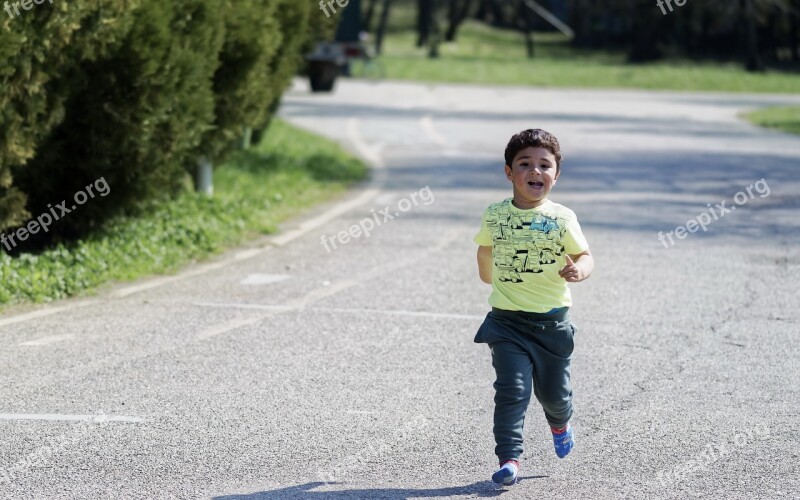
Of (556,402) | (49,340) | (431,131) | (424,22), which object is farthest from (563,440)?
(424,22)

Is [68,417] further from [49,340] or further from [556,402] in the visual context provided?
[556,402]

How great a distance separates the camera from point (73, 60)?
388 inches

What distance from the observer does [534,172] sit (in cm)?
548

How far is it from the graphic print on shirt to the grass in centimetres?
4250

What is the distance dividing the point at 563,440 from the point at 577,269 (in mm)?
739

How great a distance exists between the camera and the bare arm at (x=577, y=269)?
5.38 m

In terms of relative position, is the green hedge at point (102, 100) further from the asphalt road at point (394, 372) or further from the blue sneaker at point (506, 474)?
the blue sneaker at point (506, 474)

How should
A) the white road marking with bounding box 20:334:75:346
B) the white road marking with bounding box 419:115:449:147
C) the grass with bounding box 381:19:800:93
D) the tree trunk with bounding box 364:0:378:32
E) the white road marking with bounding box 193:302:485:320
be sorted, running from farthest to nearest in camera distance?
the tree trunk with bounding box 364:0:378:32
the grass with bounding box 381:19:800:93
the white road marking with bounding box 419:115:449:147
the white road marking with bounding box 193:302:485:320
the white road marking with bounding box 20:334:75:346

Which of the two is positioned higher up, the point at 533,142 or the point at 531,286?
the point at 533,142

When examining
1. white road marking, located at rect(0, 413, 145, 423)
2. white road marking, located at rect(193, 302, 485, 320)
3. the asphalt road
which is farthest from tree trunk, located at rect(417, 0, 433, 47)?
white road marking, located at rect(0, 413, 145, 423)

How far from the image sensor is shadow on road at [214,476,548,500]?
206 inches

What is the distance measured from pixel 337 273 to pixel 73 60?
2505 mm

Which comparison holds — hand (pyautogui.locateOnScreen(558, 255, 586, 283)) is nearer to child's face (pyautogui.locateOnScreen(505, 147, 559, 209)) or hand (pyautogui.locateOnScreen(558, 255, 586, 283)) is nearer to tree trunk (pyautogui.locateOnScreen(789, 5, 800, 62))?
child's face (pyautogui.locateOnScreen(505, 147, 559, 209))

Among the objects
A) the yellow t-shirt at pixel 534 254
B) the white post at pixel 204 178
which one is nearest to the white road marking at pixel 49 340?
the yellow t-shirt at pixel 534 254
